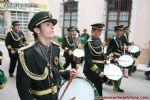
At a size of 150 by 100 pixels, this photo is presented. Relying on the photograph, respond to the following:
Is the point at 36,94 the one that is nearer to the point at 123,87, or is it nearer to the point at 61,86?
the point at 61,86

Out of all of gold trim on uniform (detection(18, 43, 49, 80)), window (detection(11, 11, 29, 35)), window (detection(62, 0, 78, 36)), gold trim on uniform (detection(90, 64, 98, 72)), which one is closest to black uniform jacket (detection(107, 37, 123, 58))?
gold trim on uniform (detection(90, 64, 98, 72))

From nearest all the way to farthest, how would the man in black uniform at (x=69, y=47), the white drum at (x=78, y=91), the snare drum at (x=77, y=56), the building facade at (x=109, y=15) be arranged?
the white drum at (x=78, y=91) < the snare drum at (x=77, y=56) < the man in black uniform at (x=69, y=47) < the building facade at (x=109, y=15)

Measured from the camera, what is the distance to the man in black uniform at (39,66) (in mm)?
2672

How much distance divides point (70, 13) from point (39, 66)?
1627 centimetres

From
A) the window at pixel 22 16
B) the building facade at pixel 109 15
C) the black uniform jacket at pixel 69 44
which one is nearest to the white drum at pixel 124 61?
the black uniform jacket at pixel 69 44

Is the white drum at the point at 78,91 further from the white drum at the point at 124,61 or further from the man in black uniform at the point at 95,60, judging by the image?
the white drum at the point at 124,61

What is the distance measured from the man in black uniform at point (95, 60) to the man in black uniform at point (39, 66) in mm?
2053

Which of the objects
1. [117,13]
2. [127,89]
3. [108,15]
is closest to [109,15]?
[108,15]

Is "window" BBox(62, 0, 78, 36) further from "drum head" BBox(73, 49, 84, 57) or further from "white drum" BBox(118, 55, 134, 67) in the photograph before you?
"white drum" BBox(118, 55, 134, 67)

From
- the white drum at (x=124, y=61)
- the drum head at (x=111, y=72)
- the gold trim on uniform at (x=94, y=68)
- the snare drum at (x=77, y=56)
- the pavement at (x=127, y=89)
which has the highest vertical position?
the gold trim on uniform at (x=94, y=68)

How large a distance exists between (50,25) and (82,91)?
3.19ft

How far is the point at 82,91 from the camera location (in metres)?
3.33

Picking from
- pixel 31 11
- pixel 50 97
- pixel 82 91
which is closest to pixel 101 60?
pixel 82 91

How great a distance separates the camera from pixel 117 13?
50.9ft
